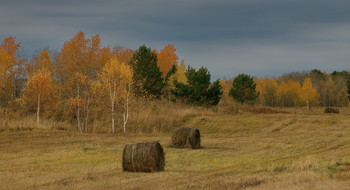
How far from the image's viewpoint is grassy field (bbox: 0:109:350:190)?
477 inches

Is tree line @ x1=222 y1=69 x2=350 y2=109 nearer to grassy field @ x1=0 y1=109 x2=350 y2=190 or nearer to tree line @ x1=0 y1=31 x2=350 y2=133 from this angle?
tree line @ x1=0 y1=31 x2=350 y2=133

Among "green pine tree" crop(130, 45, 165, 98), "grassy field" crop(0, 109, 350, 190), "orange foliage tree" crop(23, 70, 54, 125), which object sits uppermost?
"green pine tree" crop(130, 45, 165, 98)

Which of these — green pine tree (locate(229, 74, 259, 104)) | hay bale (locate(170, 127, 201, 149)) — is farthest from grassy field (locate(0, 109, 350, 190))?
green pine tree (locate(229, 74, 259, 104))

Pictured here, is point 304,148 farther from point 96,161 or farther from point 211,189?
point 211,189

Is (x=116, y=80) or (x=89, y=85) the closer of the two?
(x=116, y=80)

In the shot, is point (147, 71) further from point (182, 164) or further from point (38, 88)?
point (182, 164)

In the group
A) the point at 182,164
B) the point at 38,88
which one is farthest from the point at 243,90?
the point at 182,164

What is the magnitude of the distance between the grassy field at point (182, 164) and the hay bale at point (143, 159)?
1.37 ft

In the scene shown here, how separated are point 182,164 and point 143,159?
259cm

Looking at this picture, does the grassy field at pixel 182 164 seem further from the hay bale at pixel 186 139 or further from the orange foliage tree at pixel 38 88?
the orange foliage tree at pixel 38 88

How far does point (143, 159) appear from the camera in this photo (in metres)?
15.5

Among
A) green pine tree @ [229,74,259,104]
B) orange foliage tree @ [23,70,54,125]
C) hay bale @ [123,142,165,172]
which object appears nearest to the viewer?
hay bale @ [123,142,165,172]

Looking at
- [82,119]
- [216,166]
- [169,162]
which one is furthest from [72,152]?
[82,119]

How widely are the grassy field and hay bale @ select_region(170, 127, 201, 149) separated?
0.89 m
